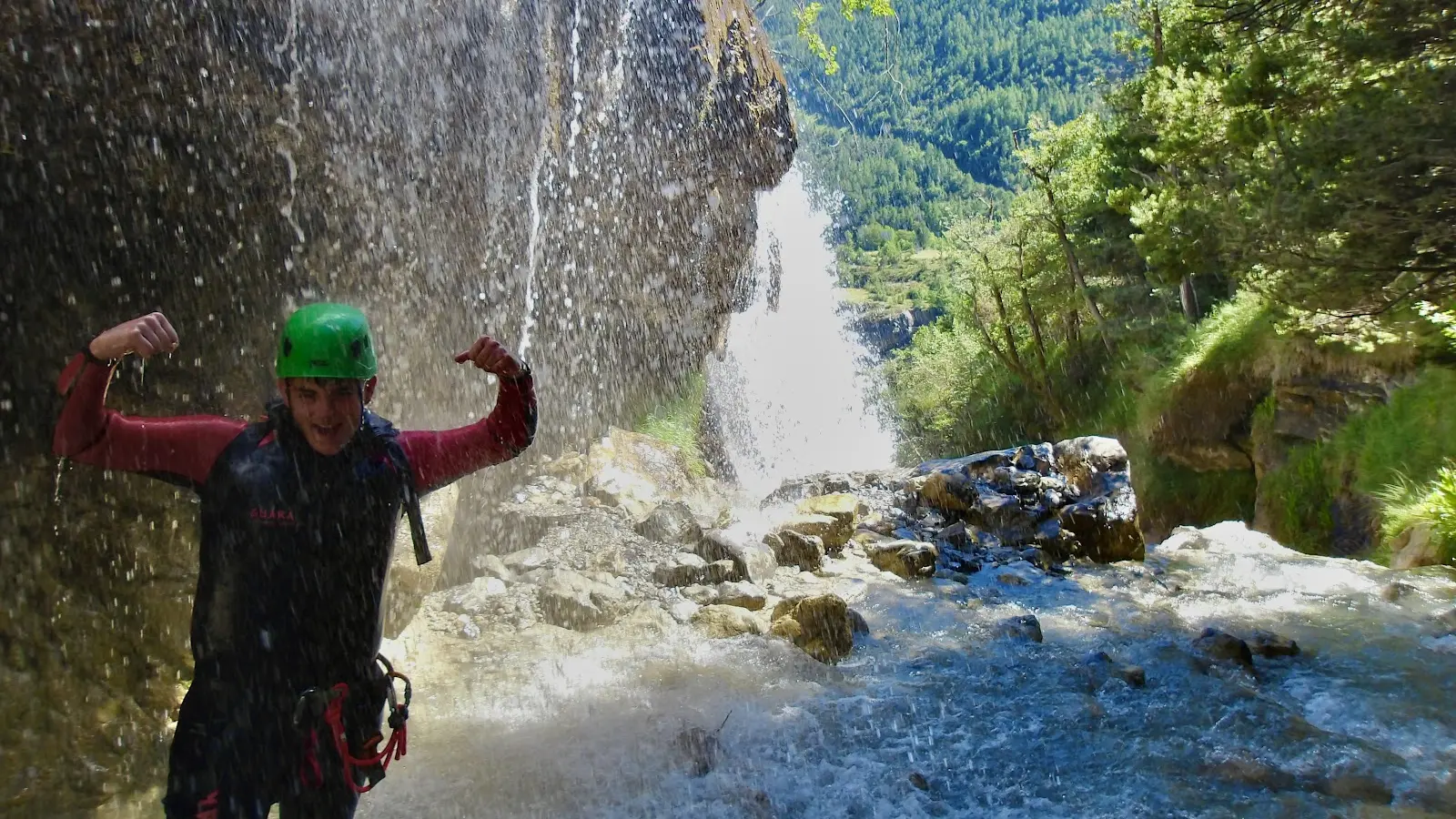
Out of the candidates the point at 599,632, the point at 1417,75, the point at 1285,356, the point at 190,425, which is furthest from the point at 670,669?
the point at 1285,356

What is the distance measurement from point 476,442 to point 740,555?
236 inches

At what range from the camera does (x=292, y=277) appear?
18.2 ft

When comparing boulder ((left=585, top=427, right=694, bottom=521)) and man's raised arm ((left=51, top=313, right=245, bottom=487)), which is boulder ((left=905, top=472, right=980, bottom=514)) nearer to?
boulder ((left=585, top=427, right=694, bottom=521))

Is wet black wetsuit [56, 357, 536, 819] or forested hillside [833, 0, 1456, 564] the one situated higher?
forested hillside [833, 0, 1456, 564]

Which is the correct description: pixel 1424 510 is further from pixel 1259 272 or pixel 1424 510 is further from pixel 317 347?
pixel 317 347

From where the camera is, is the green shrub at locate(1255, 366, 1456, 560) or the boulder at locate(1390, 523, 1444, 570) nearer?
the boulder at locate(1390, 523, 1444, 570)

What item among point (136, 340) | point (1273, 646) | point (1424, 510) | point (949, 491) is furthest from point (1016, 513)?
point (136, 340)

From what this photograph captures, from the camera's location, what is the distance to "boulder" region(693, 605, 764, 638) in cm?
679

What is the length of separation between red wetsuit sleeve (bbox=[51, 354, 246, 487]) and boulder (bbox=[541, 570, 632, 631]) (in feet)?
15.9

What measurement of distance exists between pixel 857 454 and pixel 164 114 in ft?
111

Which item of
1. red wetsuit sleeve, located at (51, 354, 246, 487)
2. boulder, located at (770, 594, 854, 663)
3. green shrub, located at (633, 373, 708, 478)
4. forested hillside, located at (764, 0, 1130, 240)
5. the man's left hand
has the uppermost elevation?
forested hillside, located at (764, 0, 1130, 240)

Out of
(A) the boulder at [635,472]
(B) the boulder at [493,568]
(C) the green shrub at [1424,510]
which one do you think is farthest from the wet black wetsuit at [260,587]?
(C) the green shrub at [1424,510]

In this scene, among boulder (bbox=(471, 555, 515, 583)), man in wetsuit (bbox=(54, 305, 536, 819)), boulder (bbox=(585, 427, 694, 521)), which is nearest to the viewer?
man in wetsuit (bbox=(54, 305, 536, 819))

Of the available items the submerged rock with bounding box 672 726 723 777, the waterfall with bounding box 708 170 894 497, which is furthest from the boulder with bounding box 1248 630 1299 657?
the waterfall with bounding box 708 170 894 497
